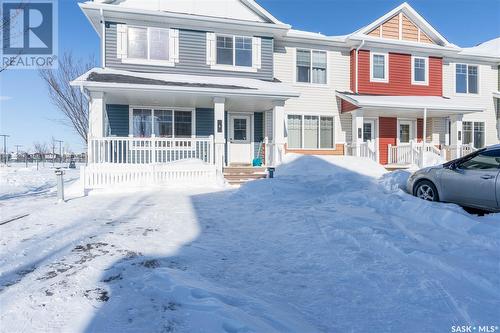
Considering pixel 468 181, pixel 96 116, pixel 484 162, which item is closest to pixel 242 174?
pixel 96 116

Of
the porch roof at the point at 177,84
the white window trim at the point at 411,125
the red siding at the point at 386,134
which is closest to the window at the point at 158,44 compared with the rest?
the porch roof at the point at 177,84

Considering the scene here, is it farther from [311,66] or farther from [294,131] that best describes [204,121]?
[311,66]

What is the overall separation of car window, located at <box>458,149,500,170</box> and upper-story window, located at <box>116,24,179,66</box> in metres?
11.1

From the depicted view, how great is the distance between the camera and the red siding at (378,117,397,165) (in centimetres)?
1622

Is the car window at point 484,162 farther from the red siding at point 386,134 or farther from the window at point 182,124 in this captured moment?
the window at point 182,124

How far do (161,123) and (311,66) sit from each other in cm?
772

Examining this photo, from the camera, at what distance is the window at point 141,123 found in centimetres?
1325

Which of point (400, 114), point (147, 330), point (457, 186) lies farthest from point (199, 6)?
point (147, 330)

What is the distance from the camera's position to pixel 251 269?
12.4 ft

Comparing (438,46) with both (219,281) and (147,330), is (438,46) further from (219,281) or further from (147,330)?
(147,330)

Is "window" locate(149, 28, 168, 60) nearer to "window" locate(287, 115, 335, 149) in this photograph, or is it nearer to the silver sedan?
"window" locate(287, 115, 335, 149)

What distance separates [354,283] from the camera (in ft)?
11.0

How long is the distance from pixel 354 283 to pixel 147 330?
7.00 feet

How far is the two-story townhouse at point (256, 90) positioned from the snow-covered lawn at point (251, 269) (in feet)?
Answer: 16.7
